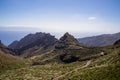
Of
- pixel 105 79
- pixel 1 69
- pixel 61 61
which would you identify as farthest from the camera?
pixel 61 61

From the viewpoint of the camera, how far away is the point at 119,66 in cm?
5900

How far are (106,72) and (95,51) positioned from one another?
320 ft

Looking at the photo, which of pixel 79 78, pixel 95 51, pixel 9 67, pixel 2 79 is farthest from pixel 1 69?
pixel 79 78

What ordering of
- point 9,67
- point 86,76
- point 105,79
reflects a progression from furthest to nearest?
point 9,67 < point 86,76 < point 105,79

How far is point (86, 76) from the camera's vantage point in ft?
200

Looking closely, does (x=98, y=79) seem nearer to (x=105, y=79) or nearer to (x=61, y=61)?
(x=105, y=79)

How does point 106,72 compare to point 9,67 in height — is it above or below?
above

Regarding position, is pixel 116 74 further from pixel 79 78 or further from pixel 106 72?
pixel 79 78

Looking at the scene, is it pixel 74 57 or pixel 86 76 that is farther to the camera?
pixel 74 57

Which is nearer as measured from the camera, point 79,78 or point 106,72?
point 106,72

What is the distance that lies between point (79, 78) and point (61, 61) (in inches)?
3829

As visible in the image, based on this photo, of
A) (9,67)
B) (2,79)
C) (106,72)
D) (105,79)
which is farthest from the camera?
(9,67)

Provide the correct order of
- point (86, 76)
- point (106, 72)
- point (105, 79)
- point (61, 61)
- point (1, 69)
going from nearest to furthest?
point (105, 79) < point (106, 72) < point (86, 76) < point (1, 69) < point (61, 61)

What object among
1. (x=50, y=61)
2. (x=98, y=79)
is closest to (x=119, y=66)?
(x=98, y=79)
